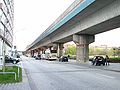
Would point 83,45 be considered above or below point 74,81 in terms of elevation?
above

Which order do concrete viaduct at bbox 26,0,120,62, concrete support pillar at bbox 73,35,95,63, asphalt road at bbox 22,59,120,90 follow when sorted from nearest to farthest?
asphalt road at bbox 22,59,120,90 → concrete viaduct at bbox 26,0,120,62 → concrete support pillar at bbox 73,35,95,63

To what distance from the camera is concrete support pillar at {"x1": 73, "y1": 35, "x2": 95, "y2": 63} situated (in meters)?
57.8

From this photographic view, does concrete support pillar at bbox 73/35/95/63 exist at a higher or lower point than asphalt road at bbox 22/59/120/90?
higher

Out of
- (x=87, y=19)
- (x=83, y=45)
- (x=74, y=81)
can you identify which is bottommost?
(x=74, y=81)

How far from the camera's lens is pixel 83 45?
58.6 meters

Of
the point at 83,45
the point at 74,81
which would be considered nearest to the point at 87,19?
the point at 83,45

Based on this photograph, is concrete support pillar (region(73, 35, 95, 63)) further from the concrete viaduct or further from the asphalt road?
the asphalt road

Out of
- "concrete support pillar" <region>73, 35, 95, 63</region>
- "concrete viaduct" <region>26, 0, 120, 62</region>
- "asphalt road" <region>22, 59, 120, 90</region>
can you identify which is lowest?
"asphalt road" <region>22, 59, 120, 90</region>

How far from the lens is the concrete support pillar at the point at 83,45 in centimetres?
5784

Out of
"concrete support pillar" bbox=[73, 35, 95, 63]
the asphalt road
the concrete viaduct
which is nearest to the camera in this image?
the asphalt road

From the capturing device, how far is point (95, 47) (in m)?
169

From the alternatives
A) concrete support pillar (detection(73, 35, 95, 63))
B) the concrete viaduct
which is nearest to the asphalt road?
the concrete viaduct

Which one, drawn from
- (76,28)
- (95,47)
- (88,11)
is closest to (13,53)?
(76,28)

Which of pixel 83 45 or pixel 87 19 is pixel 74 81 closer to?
pixel 87 19
